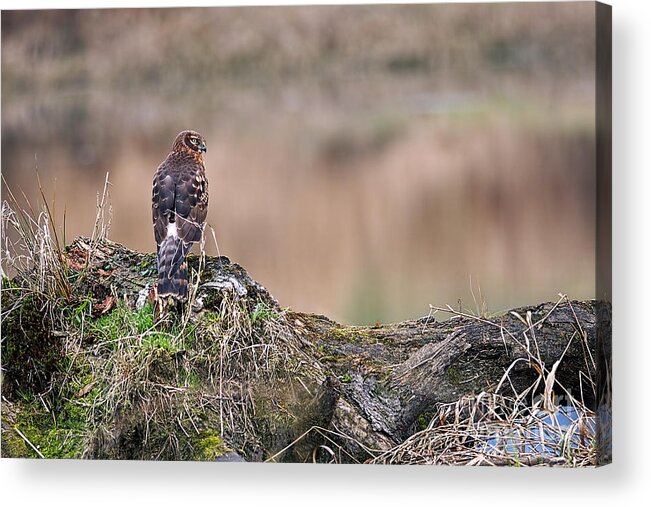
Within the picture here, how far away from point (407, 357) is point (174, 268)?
39.0 inches

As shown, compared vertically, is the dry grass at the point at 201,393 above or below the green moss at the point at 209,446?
above

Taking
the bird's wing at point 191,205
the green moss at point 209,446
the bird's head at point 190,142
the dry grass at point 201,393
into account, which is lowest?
the green moss at point 209,446

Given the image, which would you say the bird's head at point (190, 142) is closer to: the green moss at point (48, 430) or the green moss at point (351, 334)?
the green moss at point (351, 334)

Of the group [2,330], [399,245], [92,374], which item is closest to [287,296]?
[399,245]

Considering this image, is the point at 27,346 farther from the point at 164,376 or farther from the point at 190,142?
the point at 190,142

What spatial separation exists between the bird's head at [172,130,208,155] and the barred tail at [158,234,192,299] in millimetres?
350

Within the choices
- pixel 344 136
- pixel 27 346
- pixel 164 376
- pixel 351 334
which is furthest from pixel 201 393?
pixel 344 136

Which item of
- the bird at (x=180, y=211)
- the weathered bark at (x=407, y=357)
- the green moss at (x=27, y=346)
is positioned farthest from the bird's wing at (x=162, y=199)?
the green moss at (x=27, y=346)

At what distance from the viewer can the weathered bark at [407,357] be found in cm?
517

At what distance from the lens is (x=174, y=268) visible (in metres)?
5.41

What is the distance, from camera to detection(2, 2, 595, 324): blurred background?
5.19 meters

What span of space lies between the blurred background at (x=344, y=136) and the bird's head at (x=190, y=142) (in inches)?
1.2

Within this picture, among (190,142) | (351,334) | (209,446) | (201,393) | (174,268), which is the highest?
(190,142)

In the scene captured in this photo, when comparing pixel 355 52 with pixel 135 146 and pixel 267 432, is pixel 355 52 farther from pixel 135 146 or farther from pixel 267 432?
pixel 267 432
